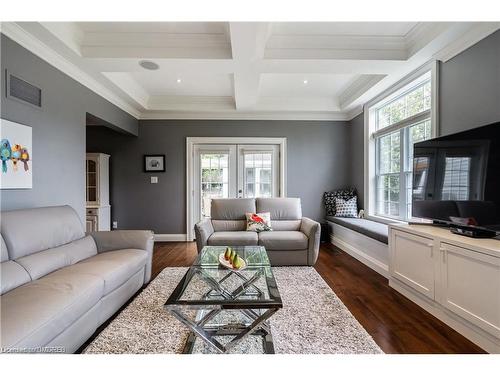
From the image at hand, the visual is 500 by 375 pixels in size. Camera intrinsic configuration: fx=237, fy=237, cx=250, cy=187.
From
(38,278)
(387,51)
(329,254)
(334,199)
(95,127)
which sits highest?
(387,51)

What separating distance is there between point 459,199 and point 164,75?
3.90 meters

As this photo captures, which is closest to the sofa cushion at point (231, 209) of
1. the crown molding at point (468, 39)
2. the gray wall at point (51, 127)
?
the gray wall at point (51, 127)

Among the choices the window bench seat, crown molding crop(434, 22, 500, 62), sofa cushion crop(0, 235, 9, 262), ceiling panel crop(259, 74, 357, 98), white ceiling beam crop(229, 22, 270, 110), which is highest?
ceiling panel crop(259, 74, 357, 98)

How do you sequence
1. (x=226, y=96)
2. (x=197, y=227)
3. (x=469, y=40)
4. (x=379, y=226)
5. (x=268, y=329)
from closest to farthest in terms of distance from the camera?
(x=268, y=329), (x=469, y=40), (x=197, y=227), (x=379, y=226), (x=226, y=96)

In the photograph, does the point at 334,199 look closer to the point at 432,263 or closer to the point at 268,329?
the point at 432,263

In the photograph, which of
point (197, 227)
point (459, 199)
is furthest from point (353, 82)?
point (197, 227)

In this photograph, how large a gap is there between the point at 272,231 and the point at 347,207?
1844 mm

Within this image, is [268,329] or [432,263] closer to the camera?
[268,329]

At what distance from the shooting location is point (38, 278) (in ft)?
5.67

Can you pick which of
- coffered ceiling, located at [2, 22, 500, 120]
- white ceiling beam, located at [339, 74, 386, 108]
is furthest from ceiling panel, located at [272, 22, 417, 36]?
white ceiling beam, located at [339, 74, 386, 108]

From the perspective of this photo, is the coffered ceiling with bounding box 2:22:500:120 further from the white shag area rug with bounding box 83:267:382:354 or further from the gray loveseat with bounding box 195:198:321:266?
the white shag area rug with bounding box 83:267:382:354

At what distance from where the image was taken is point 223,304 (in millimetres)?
1317

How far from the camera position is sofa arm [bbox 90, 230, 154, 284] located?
101 inches

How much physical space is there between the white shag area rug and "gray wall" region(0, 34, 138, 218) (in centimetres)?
149
